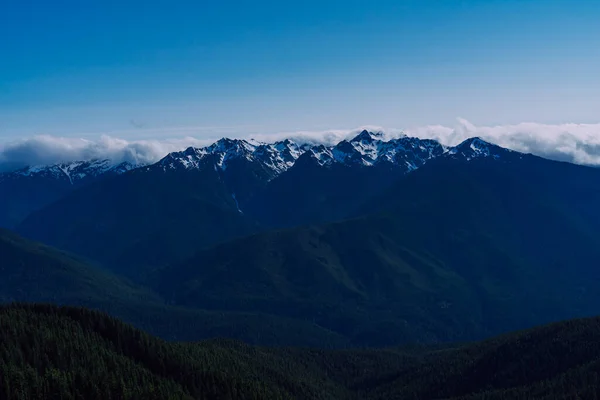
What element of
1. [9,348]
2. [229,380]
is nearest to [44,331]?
[9,348]

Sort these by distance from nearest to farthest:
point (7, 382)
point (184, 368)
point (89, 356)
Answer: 1. point (7, 382)
2. point (89, 356)
3. point (184, 368)

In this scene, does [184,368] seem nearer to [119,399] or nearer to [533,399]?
[119,399]

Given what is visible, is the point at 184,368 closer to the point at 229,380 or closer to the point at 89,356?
the point at 229,380

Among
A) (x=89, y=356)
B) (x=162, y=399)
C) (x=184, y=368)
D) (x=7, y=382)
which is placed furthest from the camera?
(x=184, y=368)

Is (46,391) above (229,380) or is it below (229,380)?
above

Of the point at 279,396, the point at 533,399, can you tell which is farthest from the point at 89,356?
the point at 533,399

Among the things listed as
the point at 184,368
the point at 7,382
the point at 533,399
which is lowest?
the point at 533,399

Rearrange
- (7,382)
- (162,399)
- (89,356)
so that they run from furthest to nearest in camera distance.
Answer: (89,356)
(162,399)
(7,382)

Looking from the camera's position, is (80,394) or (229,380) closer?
(80,394)

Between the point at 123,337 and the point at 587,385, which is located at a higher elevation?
the point at 123,337
